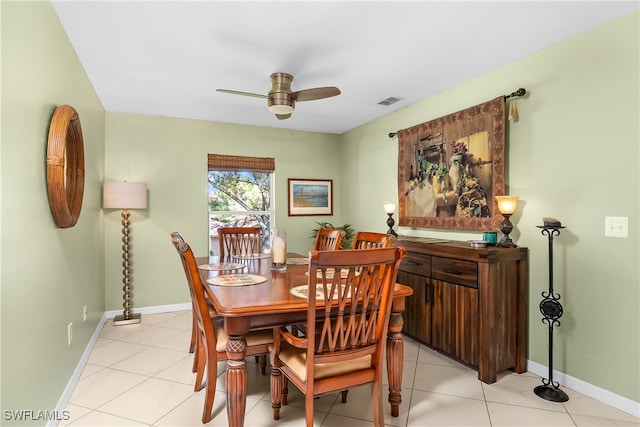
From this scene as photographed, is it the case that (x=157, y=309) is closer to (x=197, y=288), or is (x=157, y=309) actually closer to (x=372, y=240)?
(x=197, y=288)

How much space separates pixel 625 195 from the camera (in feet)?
7.21

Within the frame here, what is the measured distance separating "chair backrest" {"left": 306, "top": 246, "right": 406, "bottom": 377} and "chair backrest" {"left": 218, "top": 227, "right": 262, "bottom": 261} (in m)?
1.90

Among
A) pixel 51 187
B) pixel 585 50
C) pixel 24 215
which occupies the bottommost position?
pixel 24 215

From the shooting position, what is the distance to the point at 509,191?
114 inches

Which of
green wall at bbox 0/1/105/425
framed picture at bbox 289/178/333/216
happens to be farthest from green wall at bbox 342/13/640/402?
green wall at bbox 0/1/105/425

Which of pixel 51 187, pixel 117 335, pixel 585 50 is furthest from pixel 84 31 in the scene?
pixel 585 50

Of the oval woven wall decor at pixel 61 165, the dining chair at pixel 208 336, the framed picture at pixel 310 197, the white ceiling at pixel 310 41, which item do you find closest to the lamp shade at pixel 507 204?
the white ceiling at pixel 310 41

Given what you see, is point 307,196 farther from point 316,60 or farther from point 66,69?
point 66,69

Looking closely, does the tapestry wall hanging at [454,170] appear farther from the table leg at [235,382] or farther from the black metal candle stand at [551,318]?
the table leg at [235,382]

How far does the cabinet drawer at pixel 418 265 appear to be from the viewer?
10.2 feet

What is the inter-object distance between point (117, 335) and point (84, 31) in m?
2.73

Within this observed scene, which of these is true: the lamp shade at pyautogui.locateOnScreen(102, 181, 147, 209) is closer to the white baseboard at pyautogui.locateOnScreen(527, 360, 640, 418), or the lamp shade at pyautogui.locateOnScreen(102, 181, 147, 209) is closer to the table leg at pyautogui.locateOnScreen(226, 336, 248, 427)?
the table leg at pyautogui.locateOnScreen(226, 336, 248, 427)

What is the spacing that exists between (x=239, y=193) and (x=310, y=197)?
39.8 inches

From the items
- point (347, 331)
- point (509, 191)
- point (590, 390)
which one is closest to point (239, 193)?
point (509, 191)
